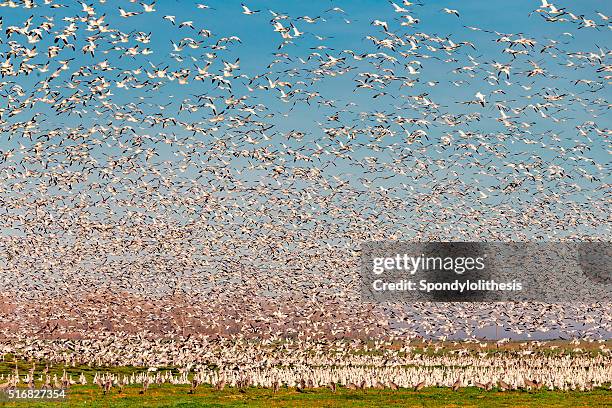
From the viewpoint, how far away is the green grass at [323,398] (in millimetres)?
49375

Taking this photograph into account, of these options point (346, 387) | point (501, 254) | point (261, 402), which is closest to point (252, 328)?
point (346, 387)

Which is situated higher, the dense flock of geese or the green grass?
the dense flock of geese

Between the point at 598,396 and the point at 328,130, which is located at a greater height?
the point at 328,130

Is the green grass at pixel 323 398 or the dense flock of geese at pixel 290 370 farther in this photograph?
the dense flock of geese at pixel 290 370

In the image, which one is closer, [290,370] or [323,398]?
[323,398]

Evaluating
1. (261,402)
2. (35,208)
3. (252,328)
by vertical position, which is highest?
(35,208)

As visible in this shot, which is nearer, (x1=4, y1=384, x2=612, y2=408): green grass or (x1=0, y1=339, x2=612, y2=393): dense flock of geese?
(x1=4, y1=384, x2=612, y2=408): green grass

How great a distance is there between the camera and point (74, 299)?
302ft

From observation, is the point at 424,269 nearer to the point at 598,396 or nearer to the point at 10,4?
the point at 598,396

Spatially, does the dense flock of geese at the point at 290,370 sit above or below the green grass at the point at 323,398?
above

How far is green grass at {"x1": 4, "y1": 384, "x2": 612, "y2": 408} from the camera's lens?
49.4 meters

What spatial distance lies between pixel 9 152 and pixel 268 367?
30.7 m

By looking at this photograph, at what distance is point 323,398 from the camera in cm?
5247

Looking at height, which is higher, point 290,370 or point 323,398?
point 290,370
